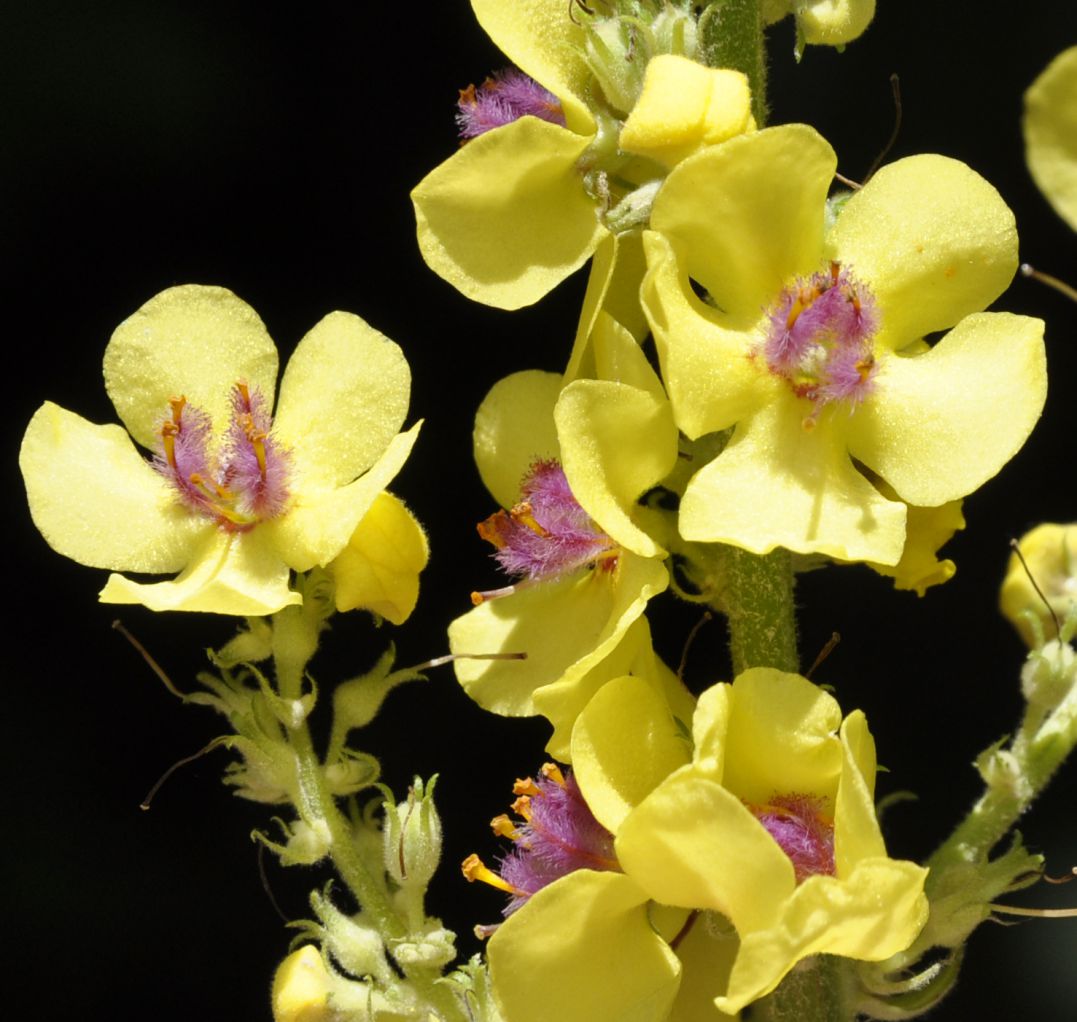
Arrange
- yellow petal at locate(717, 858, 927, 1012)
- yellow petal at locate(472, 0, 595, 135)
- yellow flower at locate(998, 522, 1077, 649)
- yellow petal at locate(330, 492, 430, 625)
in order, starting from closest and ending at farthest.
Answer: yellow petal at locate(717, 858, 927, 1012) < yellow petal at locate(472, 0, 595, 135) < yellow petal at locate(330, 492, 430, 625) < yellow flower at locate(998, 522, 1077, 649)

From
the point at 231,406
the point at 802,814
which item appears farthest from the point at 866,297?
the point at 231,406

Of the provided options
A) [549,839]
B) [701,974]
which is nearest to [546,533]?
[549,839]

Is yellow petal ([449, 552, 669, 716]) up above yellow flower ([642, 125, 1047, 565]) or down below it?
below

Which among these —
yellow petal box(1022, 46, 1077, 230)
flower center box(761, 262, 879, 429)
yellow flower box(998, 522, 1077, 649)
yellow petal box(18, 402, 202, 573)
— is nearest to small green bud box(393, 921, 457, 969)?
yellow petal box(18, 402, 202, 573)

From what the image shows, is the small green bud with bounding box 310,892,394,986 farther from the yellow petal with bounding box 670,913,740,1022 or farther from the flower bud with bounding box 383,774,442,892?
the yellow petal with bounding box 670,913,740,1022

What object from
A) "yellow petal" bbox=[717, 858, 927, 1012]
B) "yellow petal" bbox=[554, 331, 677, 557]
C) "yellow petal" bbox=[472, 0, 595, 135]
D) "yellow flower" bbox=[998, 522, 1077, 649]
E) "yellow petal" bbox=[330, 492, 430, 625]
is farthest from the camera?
"yellow flower" bbox=[998, 522, 1077, 649]

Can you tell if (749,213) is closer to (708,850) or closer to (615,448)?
(615,448)
